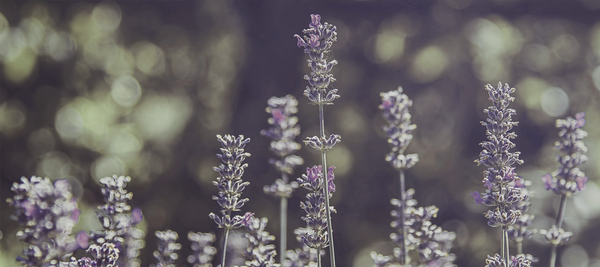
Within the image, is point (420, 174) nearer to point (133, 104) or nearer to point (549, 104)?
point (549, 104)

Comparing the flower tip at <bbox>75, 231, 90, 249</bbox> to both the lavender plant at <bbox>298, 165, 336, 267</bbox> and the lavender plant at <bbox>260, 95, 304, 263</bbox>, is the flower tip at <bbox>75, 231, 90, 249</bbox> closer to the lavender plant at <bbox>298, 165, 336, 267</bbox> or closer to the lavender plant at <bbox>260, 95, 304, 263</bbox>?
the lavender plant at <bbox>298, 165, 336, 267</bbox>

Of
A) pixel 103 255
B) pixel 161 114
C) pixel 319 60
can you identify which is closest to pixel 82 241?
pixel 103 255

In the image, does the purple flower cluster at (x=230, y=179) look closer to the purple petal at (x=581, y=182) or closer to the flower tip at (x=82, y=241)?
the flower tip at (x=82, y=241)

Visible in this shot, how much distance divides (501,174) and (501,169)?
1cm

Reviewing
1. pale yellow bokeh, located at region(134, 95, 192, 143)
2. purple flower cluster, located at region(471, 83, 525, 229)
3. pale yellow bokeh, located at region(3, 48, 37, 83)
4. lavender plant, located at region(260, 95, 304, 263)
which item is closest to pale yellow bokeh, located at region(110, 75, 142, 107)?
pale yellow bokeh, located at region(134, 95, 192, 143)

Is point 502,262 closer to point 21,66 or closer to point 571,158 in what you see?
point 571,158

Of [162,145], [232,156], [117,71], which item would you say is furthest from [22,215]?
[117,71]

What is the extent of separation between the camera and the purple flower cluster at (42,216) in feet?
2.21

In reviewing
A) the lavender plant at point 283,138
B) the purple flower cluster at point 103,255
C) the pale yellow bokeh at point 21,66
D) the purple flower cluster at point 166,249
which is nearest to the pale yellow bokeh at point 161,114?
the pale yellow bokeh at point 21,66

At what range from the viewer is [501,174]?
0.89 m

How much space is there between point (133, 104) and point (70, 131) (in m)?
0.43

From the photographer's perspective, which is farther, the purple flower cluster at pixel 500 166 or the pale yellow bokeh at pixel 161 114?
the pale yellow bokeh at pixel 161 114

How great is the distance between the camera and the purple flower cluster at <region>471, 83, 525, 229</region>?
0.87 meters

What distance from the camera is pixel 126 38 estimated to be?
250 centimetres
